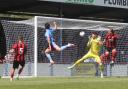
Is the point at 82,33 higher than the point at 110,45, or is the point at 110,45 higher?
the point at 82,33

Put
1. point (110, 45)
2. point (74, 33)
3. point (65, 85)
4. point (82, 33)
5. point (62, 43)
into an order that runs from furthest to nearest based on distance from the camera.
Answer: point (74, 33)
point (62, 43)
point (82, 33)
point (110, 45)
point (65, 85)

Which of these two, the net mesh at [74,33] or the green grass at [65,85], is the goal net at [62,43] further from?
the green grass at [65,85]

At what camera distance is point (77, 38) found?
1077 inches

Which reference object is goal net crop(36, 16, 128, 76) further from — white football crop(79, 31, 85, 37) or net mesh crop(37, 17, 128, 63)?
white football crop(79, 31, 85, 37)

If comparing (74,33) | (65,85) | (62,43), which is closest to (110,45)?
(62,43)

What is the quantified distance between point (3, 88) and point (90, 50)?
10227mm

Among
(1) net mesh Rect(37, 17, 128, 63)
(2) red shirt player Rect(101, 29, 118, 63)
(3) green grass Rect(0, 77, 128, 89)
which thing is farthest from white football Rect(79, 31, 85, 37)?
(3) green grass Rect(0, 77, 128, 89)

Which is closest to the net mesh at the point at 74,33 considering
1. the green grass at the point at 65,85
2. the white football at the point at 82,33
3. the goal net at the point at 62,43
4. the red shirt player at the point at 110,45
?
the goal net at the point at 62,43

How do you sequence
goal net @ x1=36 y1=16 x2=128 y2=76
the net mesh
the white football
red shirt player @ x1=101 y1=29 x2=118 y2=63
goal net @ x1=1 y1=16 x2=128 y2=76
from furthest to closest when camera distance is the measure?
the net mesh < goal net @ x1=36 y1=16 x2=128 y2=76 < the white football < goal net @ x1=1 y1=16 x2=128 y2=76 < red shirt player @ x1=101 y1=29 x2=118 y2=63

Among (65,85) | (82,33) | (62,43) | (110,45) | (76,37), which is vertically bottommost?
(65,85)

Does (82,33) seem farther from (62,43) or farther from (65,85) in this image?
(65,85)

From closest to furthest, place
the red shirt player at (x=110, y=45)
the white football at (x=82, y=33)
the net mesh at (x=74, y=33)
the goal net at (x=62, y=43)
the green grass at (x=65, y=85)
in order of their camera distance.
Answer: the green grass at (x=65, y=85), the red shirt player at (x=110, y=45), the goal net at (x=62, y=43), the white football at (x=82, y=33), the net mesh at (x=74, y=33)

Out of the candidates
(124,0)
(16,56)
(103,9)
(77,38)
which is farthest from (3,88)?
(103,9)

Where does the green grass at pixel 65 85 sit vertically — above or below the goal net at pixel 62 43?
below
